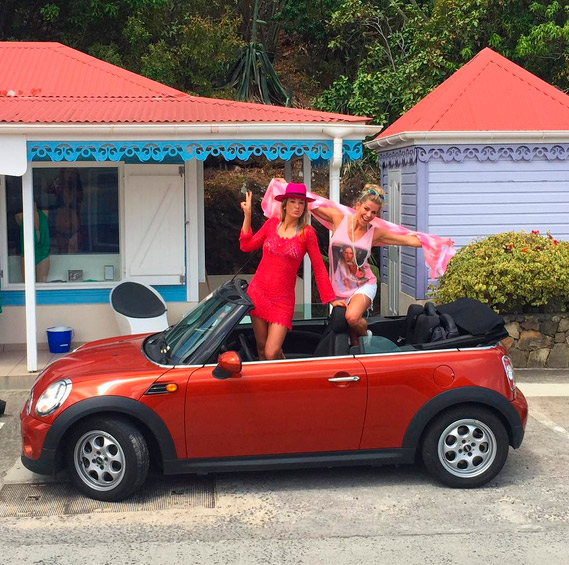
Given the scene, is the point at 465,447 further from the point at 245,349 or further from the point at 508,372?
the point at 245,349

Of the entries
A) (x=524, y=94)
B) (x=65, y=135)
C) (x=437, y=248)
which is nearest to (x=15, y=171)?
(x=65, y=135)

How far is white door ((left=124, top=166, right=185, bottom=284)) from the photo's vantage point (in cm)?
1132

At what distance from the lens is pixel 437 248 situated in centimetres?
715

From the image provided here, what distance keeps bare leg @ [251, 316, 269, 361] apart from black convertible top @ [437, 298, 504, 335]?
1419 mm

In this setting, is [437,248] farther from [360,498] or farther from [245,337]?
→ [360,498]

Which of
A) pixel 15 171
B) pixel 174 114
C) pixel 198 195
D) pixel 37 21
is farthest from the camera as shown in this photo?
pixel 37 21

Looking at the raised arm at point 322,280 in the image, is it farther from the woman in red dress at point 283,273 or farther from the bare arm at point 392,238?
the bare arm at point 392,238

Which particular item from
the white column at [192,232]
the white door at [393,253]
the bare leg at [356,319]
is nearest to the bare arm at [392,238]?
the bare leg at [356,319]

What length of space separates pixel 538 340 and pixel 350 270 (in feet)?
13.5

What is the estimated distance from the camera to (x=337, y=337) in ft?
20.6

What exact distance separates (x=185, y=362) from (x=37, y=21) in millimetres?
16612

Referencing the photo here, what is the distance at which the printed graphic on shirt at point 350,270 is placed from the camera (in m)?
6.95

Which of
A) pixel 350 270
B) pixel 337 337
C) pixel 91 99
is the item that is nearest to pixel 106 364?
pixel 337 337

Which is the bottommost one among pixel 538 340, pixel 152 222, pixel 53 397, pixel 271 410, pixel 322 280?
pixel 538 340
